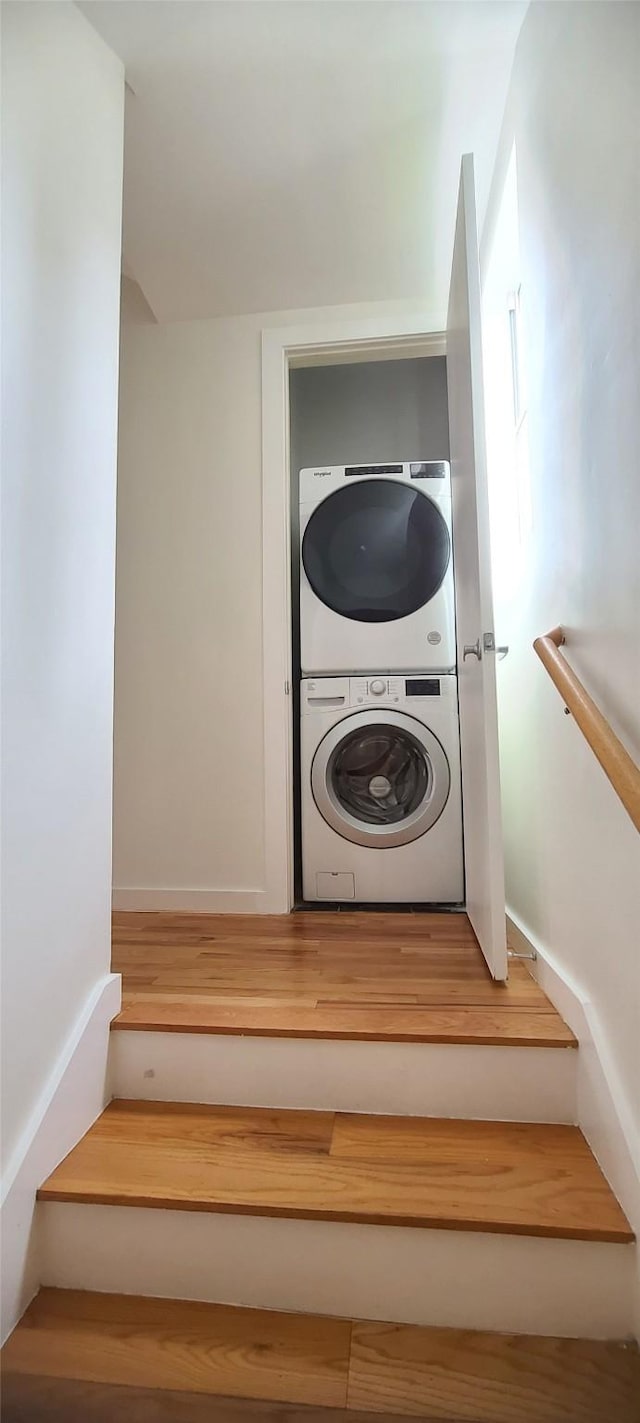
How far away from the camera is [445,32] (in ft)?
5.07

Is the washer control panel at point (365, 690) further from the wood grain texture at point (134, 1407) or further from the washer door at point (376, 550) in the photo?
the wood grain texture at point (134, 1407)

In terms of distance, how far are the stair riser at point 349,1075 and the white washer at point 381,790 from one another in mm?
1064

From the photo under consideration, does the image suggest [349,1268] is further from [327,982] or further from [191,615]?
[191,615]

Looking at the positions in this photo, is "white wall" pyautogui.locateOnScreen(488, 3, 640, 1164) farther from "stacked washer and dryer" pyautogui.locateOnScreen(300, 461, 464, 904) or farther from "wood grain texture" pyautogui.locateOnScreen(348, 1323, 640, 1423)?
"stacked washer and dryer" pyautogui.locateOnScreen(300, 461, 464, 904)

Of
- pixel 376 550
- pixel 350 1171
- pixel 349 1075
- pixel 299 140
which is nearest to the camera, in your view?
pixel 350 1171

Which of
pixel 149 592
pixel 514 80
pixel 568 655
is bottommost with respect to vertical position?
pixel 568 655

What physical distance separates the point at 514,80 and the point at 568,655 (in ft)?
4.70

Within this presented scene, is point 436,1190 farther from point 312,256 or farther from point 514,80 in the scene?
point 312,256

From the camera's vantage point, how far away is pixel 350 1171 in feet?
3.55

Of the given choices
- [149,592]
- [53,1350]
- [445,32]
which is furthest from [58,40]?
[53,1350]

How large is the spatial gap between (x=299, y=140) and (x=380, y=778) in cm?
193

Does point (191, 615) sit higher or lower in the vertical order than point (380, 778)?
higher

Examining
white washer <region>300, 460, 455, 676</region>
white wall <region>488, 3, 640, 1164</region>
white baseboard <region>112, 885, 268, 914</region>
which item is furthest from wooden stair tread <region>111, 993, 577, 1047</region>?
white washer <region>300, 460, 455, 676</region>

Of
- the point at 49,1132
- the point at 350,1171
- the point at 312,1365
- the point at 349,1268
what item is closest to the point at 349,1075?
the point at 350,1171
